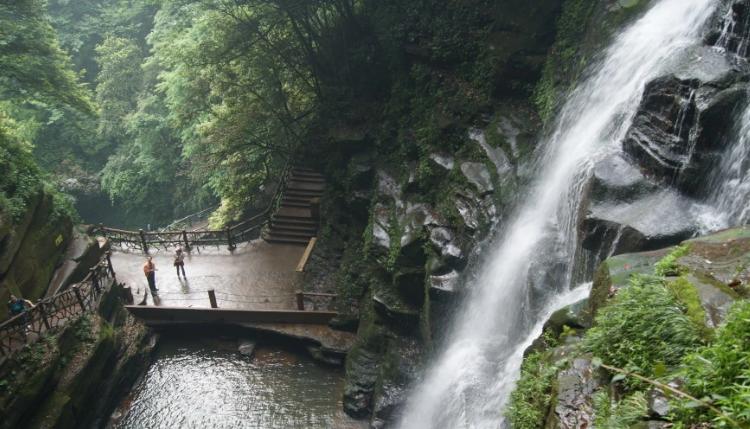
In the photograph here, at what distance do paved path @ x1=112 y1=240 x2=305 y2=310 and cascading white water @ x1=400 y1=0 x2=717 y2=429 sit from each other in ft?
24.5

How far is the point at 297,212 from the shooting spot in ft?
72.8

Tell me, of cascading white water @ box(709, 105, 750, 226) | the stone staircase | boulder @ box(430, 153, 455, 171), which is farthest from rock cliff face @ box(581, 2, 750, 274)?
the stone staircase

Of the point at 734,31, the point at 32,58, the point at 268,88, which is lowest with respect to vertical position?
the point at 268,88

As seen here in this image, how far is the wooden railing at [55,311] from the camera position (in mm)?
12500

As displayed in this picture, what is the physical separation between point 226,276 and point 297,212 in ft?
14.6

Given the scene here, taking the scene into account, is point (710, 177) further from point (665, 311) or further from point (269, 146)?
point (269, 146)

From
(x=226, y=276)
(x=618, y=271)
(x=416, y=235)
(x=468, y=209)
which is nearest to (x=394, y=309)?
(x=416, y=235)

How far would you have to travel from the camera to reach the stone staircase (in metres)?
21.7

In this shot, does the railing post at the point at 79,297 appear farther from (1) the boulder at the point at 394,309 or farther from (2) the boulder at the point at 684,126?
(2) the boulder at the point at 684,126

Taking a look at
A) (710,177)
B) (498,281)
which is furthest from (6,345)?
(710,177)

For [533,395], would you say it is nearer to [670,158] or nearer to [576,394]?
[576,394]

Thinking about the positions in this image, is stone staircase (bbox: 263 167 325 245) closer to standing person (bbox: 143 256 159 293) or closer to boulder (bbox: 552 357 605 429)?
standing person (bbox: 143 256 159 293)

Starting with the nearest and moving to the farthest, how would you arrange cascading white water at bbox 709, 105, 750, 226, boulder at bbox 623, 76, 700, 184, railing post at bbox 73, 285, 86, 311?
1. cascading white water at bbox 709, 105, 750, 226
2. boulder at bbox 623, 76, 700, 184
3. railing post at bbox 73, 285, 86, 311

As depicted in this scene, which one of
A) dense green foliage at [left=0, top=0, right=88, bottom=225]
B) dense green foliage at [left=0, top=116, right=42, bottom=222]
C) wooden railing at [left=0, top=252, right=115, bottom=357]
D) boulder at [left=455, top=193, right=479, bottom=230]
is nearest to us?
wooden railing at [left=0, top=252, right=115, bottom=357]
